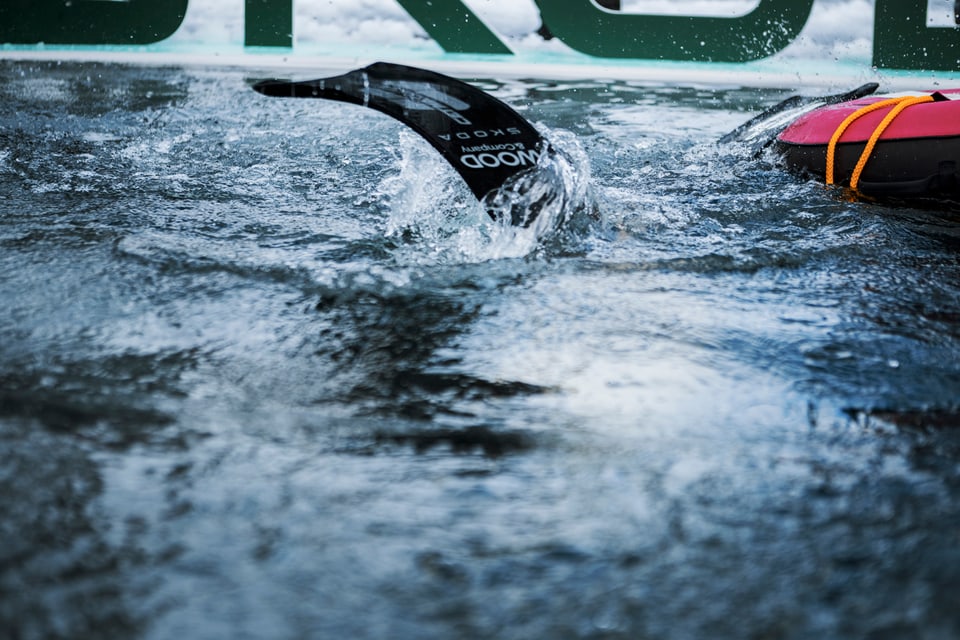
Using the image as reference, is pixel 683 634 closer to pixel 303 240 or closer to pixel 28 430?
pixel 28 430

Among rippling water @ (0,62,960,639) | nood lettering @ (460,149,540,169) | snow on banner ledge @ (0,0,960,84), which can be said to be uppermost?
snow on banner ledge @ (0,0,960,84)

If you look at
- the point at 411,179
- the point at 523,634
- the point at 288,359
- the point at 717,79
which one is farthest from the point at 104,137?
the point at 717,79

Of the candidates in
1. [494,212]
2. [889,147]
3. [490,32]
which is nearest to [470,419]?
[494,212]

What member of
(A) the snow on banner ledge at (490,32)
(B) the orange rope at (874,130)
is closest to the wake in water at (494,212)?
(B) the orange rope at (874,130)

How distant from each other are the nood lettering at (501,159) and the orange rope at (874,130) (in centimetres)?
125

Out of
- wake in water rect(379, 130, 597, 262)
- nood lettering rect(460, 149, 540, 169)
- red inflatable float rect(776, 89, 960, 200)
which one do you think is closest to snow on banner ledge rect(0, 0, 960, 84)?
red inflatable float rect(776, 89, 960, 200)

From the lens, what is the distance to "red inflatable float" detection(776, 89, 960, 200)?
3.30 m

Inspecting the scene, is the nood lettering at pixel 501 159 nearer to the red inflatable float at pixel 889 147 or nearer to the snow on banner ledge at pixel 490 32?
the red inflatable float at pixel 889 147

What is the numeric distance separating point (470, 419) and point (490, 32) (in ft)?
21.4

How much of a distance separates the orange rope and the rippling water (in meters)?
0.33

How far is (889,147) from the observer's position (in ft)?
11.2

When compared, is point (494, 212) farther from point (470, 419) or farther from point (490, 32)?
point (490, 32)

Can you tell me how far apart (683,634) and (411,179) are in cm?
219

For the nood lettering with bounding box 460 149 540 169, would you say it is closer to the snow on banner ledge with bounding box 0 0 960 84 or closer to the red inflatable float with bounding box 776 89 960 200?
the red inflatable float with bounding box 776 89 960 200
